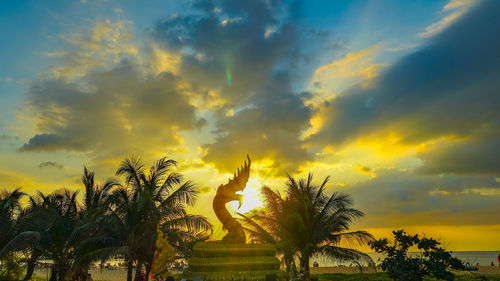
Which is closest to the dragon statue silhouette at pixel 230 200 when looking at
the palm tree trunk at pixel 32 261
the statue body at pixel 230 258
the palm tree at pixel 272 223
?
the statue body at pixel 230 258

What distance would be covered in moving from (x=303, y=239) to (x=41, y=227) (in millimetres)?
15383

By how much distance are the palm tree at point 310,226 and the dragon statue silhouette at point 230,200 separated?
18.0 ft

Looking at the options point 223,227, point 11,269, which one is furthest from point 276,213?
point 11,269

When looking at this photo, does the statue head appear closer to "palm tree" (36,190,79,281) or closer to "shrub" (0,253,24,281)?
"palm tree" (36,190,79,281)

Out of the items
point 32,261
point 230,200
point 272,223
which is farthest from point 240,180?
point 32,261

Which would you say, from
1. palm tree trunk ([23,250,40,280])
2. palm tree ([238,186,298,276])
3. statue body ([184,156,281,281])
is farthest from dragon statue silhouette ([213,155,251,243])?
palm tree trunk ([23,250,40,280])

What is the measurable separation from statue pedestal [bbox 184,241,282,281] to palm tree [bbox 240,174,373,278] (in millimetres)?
6058

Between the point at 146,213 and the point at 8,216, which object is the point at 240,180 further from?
the point at 8,216

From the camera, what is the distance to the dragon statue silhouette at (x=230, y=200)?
54.2ft

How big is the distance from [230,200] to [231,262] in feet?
10.5

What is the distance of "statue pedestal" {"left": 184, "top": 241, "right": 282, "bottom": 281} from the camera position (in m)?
14.8

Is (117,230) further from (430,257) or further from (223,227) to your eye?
(430,257)

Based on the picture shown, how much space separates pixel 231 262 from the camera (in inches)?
597

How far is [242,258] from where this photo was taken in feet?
51.0
